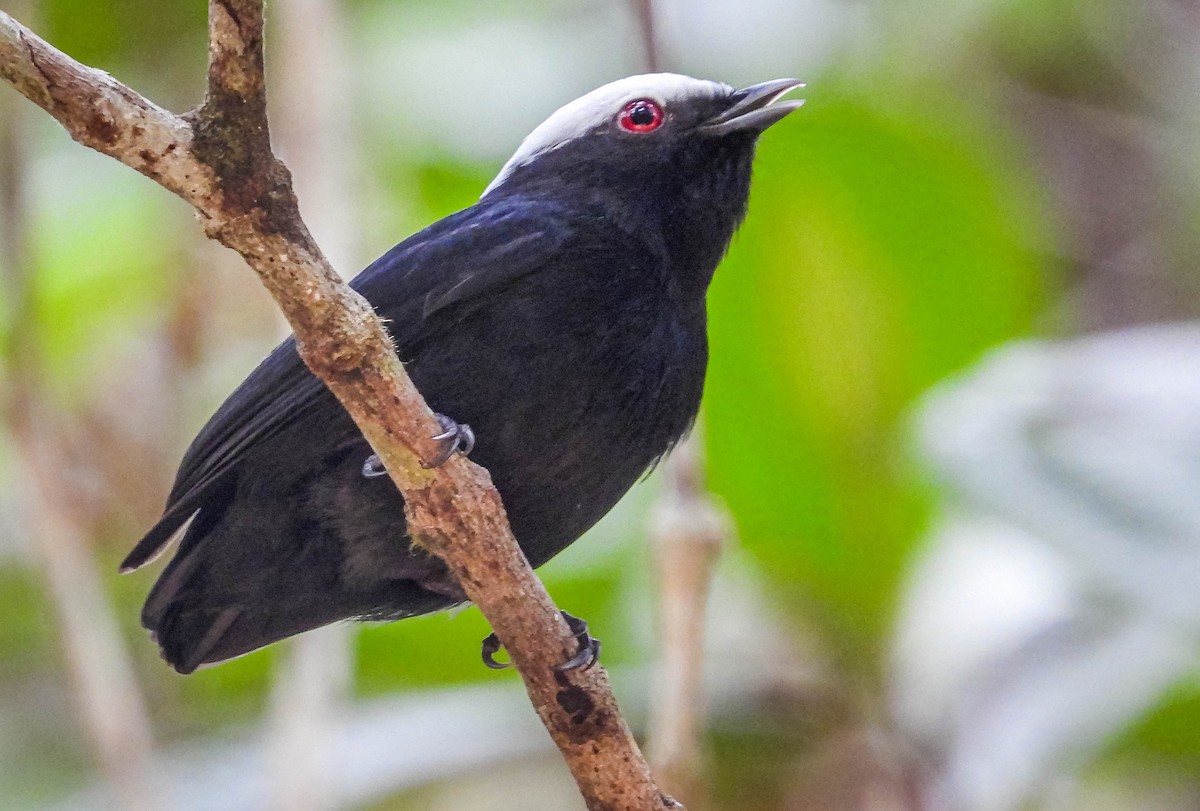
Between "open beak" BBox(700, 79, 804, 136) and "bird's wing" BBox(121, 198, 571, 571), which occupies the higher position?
"open beak" BBox(700, 79, 804, 136)

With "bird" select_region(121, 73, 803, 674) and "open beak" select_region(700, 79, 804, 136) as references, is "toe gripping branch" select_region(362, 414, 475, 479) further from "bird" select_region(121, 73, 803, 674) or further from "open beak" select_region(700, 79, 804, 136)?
"open beak" select_region(700, 79, 804, 136)

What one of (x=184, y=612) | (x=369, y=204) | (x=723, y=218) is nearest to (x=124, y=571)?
(x=184, y=612)

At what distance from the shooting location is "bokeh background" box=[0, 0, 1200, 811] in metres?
3.60

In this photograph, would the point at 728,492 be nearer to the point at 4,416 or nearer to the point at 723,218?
the point at 723,218

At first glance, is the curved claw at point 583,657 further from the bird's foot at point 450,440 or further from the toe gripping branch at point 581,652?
the bird's foot at point 450,440

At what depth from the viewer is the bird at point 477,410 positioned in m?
2.88

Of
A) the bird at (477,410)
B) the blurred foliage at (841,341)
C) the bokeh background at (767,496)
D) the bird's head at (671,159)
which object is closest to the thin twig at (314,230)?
the bokeh background at (767,496)

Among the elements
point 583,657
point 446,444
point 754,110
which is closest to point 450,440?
point 446,444

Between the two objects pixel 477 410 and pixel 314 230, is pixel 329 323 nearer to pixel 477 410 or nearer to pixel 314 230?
pixel 477 410

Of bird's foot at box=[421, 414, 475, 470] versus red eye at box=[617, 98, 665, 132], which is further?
red eye at box=[617, 98, 665, 132]

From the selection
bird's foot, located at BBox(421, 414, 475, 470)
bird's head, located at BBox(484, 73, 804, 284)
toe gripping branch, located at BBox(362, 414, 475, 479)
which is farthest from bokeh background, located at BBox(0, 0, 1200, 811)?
bird's foot, located at BBox(421, 414, 475, 470)

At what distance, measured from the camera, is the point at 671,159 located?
3.37 metres

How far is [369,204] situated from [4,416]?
2.07 metres

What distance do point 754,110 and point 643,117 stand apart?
0.26 m
